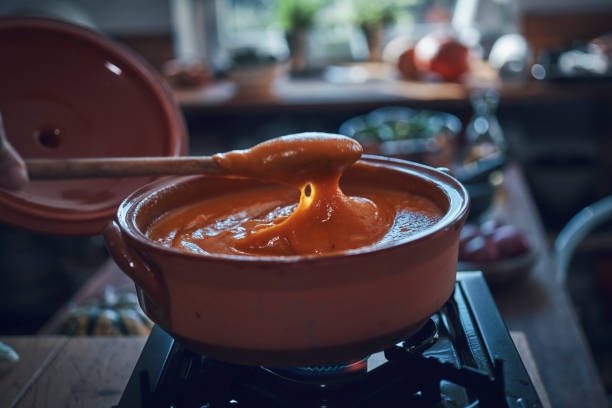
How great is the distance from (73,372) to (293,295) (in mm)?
456

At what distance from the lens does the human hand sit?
0.64 m

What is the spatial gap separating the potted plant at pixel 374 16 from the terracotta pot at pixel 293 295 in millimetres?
2976

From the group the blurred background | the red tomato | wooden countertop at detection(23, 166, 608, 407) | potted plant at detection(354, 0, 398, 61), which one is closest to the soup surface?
wooden countertop at detection(23, 166, 608, 407)

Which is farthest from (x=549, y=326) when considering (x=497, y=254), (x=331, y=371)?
(x=331, y=371)

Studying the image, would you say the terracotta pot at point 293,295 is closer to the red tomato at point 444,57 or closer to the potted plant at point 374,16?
the red tomato at point 444,57

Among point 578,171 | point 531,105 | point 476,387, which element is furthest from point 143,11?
point 476,387

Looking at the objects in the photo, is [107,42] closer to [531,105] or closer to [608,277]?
[608,277]

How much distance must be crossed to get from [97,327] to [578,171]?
2.39 meters

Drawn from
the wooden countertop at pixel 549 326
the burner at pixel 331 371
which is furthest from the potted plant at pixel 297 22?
the burner at pixel 331 371

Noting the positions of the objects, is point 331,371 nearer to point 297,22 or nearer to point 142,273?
point 142,273

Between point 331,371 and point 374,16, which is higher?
point 374,16

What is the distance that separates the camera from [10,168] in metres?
0.65

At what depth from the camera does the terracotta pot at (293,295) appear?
1.83 feet

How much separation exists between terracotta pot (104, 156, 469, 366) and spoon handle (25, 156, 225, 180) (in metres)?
0.08
